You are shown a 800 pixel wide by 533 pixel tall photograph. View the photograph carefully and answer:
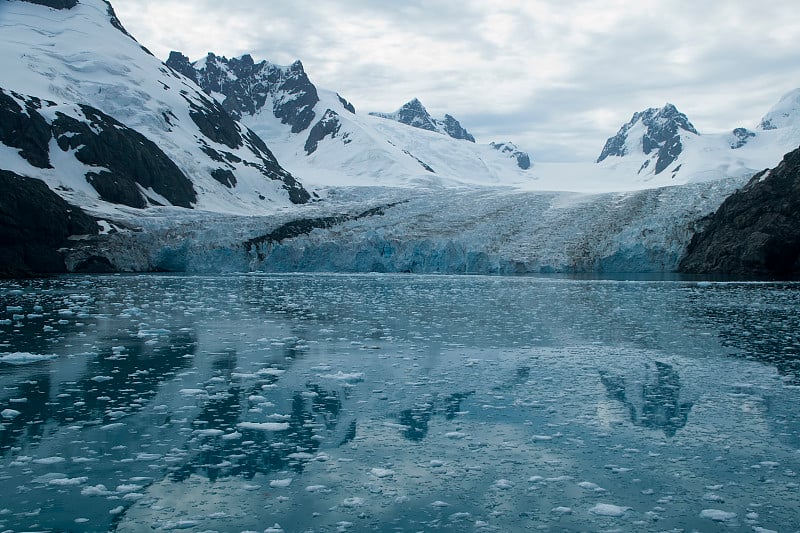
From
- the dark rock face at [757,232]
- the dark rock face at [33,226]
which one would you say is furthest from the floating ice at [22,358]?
the dark rock face at [757,232]

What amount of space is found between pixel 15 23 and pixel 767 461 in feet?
378

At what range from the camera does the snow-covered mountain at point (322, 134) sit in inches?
4744

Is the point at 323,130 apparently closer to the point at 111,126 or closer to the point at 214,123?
the point at 214,123

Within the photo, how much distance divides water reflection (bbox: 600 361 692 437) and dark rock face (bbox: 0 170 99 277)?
41.9m

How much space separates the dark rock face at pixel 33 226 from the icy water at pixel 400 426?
30.2 metres

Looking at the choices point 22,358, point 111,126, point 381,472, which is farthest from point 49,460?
point 111,126

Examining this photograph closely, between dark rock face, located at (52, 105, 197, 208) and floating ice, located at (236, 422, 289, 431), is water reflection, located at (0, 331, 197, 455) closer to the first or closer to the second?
floating ice, located at (236, 422, 289, 431)

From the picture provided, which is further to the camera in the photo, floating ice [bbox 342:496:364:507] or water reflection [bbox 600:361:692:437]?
water reflection [bbox 600:361:692:437]

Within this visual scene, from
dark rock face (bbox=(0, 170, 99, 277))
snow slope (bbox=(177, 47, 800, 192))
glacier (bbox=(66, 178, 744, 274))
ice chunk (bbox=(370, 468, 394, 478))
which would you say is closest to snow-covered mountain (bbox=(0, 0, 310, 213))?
dark rock face (bbox=(0, 170, 99, 277))

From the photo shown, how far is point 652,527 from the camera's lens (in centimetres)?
605

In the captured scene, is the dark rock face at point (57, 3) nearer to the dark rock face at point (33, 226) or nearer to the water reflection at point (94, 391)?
the dark rock face at point (33, 226)

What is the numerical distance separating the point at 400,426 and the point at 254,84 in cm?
17169

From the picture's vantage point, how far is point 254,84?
16925 centimetres

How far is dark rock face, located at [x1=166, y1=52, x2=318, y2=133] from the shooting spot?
15825 cm
